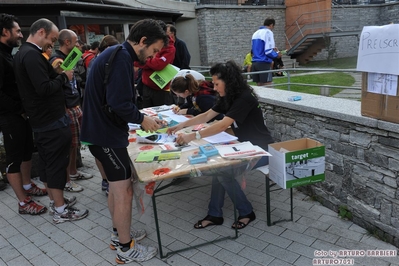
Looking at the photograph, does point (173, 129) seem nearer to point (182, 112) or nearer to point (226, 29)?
point (182, 112)

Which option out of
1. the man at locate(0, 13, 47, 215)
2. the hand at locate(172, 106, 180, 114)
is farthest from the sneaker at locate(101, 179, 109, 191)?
the hand at locate(172, 106, 180, 114)

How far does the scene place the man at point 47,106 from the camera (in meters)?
2.90

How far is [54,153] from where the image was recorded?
123 inches

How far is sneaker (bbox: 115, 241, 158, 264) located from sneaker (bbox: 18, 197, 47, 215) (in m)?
1.35

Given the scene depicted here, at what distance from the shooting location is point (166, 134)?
3.18 m

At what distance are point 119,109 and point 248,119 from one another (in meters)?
1.25

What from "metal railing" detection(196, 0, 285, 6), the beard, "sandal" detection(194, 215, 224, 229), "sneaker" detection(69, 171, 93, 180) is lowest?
"sandal" detection(194, 215, 224, 229)

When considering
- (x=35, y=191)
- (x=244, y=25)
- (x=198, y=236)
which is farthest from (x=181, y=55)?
(x=244, y=25)

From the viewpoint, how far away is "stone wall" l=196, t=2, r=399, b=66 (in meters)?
17.5

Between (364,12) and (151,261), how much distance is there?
70.1 feet

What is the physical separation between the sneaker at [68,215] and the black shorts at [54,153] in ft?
0.92

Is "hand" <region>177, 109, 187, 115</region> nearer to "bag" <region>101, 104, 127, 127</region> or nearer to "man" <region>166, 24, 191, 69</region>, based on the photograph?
"man" <region>166, 24, 191, 69</region>

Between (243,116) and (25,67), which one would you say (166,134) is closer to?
(243,116)

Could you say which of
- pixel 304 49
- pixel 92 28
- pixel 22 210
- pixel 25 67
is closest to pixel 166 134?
pixel 25 67
